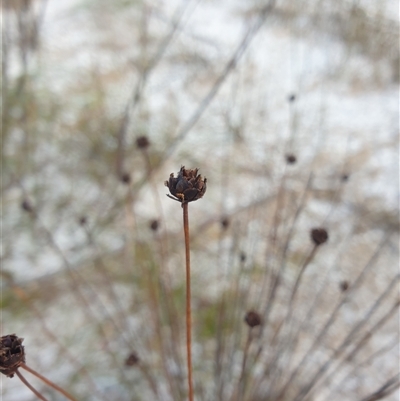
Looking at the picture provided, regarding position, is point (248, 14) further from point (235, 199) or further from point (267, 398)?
point (267, 398)

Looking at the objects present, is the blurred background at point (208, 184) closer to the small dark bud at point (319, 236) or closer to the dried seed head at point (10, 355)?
the small dark bud at point (319, 236)

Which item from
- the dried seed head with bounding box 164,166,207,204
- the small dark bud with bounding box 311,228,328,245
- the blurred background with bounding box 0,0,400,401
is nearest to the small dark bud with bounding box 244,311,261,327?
Answer: the small dark bud with bounding box 311,228,328,245

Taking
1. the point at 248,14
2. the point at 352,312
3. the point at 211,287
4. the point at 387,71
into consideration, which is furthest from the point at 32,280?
the point at 387,71

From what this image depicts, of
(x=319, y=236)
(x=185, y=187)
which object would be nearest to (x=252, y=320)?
(x=319, y=236)

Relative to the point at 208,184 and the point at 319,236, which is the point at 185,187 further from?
the point at 208,184

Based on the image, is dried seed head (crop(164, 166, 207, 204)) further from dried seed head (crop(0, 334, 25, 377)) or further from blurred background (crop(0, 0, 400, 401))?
blurred background (crop(0, 0, 400, 401))
